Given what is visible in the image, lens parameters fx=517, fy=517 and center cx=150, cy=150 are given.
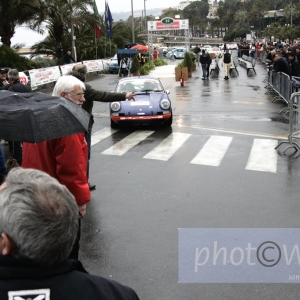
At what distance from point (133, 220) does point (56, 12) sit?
32.3 m

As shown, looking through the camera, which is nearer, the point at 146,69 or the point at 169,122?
the point at 169,122

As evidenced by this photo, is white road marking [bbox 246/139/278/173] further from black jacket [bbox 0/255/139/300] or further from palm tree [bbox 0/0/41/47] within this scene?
palm tree [bbox 0/0/41/47]

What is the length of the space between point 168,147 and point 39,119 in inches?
287

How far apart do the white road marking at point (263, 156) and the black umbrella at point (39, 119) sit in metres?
5.48

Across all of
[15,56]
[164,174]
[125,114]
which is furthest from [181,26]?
[164,174]

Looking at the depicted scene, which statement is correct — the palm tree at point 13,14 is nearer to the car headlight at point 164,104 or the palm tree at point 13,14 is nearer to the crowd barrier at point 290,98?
the crowd barrier at point 290,98

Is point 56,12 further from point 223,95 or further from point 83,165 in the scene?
point 83,165

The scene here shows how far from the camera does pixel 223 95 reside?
21641 millimetres

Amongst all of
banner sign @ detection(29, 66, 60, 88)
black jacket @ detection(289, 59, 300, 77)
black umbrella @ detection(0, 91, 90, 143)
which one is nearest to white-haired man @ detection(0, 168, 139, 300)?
black umbrella @ detection(0, 91, 90, 143)

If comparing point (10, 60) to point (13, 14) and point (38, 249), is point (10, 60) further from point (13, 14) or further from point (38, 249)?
point (38, 249)

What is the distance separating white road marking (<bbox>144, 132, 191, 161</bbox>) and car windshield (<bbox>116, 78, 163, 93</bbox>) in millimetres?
2372

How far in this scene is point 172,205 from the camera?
7.26 metres

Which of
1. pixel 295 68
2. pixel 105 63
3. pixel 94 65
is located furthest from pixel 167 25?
pixel 295 68

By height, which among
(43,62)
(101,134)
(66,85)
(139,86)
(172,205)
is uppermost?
(66,85)
